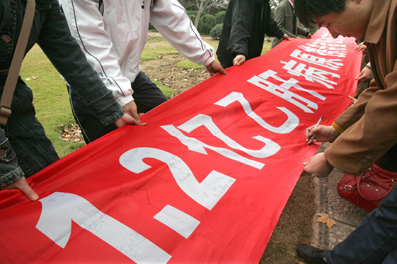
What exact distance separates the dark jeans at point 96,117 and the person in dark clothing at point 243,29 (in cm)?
116

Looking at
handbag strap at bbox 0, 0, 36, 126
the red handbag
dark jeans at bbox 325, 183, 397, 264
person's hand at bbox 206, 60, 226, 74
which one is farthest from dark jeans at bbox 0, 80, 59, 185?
the red handbag

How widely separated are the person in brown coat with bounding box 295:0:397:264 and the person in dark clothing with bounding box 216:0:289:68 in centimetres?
166

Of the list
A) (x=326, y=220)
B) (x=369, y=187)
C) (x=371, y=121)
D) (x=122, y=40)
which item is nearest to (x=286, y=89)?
(x=369, y=187)

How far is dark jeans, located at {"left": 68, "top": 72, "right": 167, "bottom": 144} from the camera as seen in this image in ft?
6.24

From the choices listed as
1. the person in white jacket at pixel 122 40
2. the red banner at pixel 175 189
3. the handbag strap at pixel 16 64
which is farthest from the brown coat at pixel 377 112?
the handbag strap at pixel 16 64

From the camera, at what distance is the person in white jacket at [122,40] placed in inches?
64.7

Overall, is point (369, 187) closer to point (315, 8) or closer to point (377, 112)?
point (377, 112)

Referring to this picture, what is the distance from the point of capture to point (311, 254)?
178cm

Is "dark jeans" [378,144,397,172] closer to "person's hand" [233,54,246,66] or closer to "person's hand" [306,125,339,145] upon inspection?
"person's hand" [306,125,339,145]

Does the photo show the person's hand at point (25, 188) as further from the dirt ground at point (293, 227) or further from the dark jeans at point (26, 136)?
the dirt ground at point (293, 227)

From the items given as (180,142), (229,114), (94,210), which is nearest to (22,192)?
(94,210)

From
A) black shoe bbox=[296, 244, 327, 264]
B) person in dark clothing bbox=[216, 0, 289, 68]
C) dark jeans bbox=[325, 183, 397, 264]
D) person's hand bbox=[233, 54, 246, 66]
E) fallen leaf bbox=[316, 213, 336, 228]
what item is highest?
person in dark clothing bbox=[216, 0, 289, 68]

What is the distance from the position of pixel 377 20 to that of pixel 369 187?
53.2 inches

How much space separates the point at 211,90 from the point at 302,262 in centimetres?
160
